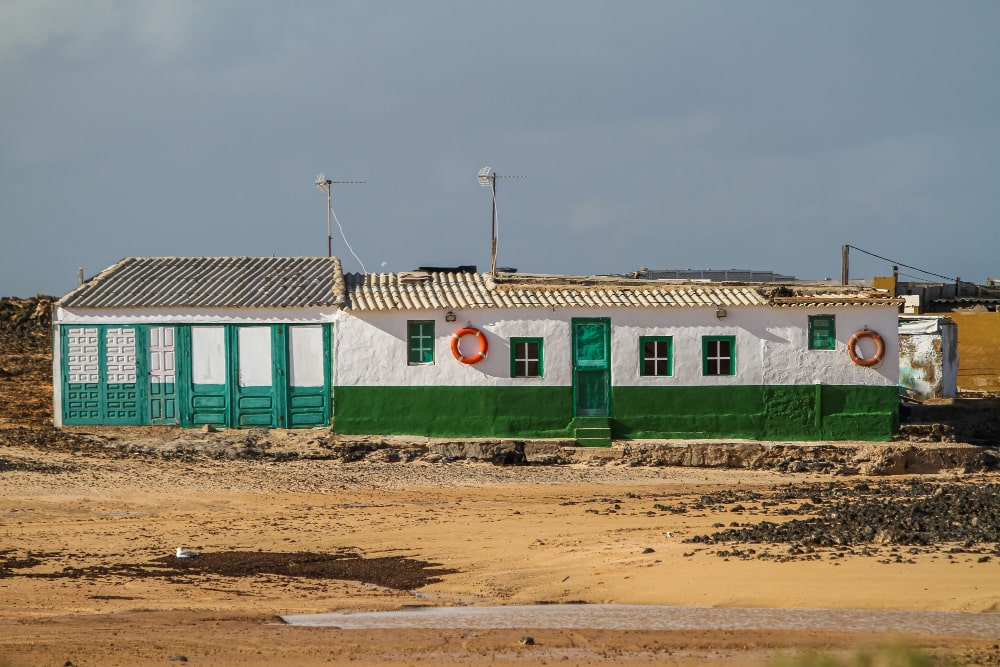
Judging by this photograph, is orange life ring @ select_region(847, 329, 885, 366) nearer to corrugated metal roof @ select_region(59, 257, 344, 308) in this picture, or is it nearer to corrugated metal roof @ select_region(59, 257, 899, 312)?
corrugated metal roof @ select_region(59, 257, 899, 312)

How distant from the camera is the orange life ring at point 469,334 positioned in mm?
24203

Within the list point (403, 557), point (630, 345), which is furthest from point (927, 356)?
point (403, 557)

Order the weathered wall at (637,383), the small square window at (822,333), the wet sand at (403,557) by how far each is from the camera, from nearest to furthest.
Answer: the wet sand at (403,557)
the weathered wall at (637,383)
the small square window at (822,333)

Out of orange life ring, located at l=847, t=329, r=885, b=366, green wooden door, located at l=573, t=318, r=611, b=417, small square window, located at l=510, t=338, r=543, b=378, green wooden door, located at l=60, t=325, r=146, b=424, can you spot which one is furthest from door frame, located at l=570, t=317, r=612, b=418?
green wooden door, located at l=60, t=325, r=146, b=424

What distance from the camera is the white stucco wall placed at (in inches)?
957

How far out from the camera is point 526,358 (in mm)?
24469

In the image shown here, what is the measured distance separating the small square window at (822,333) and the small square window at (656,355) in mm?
2752

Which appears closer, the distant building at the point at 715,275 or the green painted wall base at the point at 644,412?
the green painted wall base at the point at 644,412

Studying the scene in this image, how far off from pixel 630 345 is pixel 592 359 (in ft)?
2.53

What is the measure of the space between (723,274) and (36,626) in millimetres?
27739

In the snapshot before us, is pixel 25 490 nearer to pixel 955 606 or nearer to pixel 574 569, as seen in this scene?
pixel 574 569

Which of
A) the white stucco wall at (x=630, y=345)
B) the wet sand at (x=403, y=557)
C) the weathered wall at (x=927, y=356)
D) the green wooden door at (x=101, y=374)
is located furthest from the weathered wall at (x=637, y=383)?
the weathered wall at (x=927, y=356)

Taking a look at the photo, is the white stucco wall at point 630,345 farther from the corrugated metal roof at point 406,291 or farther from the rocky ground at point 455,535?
the rocky ground at point 455,535

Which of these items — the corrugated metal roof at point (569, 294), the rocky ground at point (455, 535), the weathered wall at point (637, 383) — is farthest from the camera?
the corrugated metal roof at point (569, 294)
